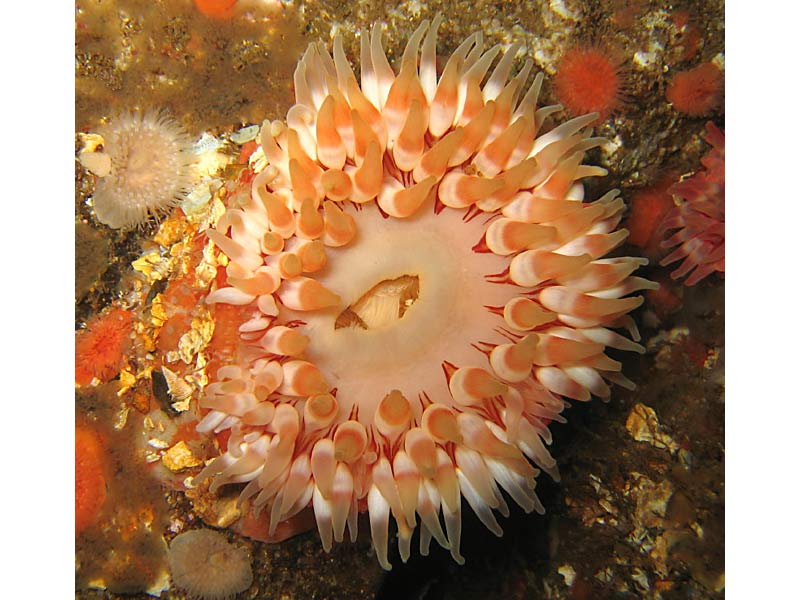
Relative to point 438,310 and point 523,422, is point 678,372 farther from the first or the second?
point 438,310

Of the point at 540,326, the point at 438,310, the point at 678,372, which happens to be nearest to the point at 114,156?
the point at 438,310

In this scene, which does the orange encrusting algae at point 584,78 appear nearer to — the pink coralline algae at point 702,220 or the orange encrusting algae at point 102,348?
the pink coralline algae at point 702,220

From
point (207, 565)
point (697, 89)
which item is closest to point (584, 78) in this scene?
point (697, 89)

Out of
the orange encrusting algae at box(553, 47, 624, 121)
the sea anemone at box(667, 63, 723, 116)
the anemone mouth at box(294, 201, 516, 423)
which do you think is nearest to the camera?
the anemone mouth at box(294, 201, 516, 423)

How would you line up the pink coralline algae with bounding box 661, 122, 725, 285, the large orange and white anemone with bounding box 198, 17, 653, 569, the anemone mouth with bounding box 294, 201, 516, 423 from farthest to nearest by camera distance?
the pink coralline algae with bounding box 661, 122, 725, 285 < the anemone mouth with bounding box 294, 201, 516, 423 < the large orange and white anemone with bounding box 198, 17, 653, 569

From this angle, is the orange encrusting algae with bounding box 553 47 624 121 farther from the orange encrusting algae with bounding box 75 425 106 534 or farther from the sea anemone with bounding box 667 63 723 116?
the orange encrusting algae with bounding box 75 425 106 534

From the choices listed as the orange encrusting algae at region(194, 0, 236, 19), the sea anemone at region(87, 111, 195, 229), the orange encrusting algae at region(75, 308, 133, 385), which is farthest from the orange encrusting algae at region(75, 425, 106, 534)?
the orange encrusting algae at region(194, 0, 236, 19)

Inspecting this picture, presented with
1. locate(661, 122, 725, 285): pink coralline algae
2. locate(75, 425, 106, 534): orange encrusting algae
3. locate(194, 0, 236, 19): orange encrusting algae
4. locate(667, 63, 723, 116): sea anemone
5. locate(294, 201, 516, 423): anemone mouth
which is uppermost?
locate(194, 0, 236, 19): orange encrusting algae
